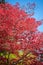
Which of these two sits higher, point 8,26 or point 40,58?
point 8,26

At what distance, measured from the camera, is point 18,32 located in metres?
11.8

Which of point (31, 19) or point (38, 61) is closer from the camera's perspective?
point (31, 19)

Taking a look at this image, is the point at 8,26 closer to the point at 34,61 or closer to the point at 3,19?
the point at 3,19

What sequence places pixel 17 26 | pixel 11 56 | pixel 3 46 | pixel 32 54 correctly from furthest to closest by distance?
1. pixel 11 56
2. pixel 32 54
3. pixel 3 46
4. pixel 17 26

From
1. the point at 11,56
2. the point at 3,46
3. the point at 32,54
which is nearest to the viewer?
the point at 3,46

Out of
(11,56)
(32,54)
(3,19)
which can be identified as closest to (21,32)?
(3,19)

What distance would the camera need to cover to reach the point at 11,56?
14469mm

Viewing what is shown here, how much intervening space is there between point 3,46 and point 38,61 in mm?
2458

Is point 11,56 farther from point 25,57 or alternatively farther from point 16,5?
point 16,5

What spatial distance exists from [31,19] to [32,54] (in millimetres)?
2388

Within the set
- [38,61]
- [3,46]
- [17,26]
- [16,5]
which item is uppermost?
[16,5]

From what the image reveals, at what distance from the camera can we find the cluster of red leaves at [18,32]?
38.7ft

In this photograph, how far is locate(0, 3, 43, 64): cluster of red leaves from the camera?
1180 centimetres

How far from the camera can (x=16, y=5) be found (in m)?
12.8
